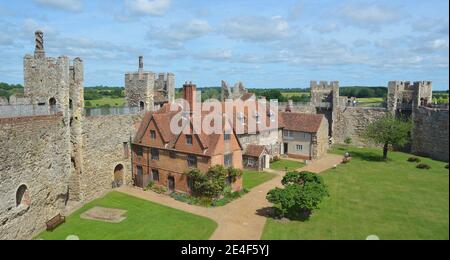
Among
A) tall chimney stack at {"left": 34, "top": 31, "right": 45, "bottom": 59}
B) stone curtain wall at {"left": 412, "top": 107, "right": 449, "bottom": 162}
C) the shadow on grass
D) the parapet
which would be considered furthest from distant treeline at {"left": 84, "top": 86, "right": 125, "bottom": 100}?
the shadow on grass

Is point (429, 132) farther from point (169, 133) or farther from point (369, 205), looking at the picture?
point (169, 133)

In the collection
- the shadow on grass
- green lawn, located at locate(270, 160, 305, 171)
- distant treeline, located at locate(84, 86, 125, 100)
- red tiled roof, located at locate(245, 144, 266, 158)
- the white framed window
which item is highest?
distant treeline, located at locate(84, 86, 125, 100)

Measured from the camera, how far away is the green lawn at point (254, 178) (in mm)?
34969

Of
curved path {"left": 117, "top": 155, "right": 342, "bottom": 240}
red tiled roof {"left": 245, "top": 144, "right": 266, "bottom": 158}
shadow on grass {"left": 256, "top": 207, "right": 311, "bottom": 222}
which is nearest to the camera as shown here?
curved path {"left": 117, "top": 155, "right": 342, "bottom": 240}

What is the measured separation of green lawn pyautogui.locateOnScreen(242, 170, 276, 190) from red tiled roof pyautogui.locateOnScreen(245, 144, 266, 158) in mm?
2010

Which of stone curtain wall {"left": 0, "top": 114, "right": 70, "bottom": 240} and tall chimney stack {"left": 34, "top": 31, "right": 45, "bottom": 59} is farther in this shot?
tall chimney stack {"left": 34, "top": 31, "right": 45, "bottom": 59}

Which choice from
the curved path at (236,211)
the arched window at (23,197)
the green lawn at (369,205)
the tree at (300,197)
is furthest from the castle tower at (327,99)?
the arched window at (23,197)

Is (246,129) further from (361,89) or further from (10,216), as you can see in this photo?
(361,89)

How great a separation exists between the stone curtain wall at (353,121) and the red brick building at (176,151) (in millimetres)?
30847

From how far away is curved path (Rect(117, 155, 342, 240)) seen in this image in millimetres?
23562

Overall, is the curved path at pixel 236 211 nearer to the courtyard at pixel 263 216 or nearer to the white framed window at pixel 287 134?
the courtyard at pixel 263 216

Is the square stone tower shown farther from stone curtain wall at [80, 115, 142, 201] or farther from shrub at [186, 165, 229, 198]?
shrub at [186, 165, 229, 198]

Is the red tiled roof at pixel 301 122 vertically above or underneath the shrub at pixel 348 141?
above
